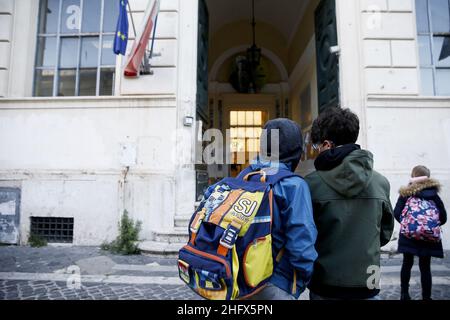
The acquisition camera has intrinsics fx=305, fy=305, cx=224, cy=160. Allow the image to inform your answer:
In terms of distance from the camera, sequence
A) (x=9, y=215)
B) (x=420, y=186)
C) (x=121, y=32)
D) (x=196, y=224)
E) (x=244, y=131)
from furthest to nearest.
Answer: (x=244, y=131) < (x=9, y=215) < (x=121, y=32) < (x=420, y=186) < (x=196, y=224)

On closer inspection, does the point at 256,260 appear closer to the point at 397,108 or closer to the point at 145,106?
the point at 145,106

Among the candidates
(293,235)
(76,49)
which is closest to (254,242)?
(293,235)

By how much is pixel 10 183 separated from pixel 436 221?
752 centimetres

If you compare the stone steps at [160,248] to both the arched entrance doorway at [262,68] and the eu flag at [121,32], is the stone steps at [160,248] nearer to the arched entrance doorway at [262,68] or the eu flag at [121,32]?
the eu flag at [121,32]

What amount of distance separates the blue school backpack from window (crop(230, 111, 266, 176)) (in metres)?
10.3

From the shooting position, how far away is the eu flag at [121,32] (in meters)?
5.72

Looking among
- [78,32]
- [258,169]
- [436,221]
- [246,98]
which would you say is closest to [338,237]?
[258,169]

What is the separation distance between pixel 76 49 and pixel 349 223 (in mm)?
7537

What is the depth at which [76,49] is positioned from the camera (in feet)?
23.6

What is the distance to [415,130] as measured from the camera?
6246 millimetres

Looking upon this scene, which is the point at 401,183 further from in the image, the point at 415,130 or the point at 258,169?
the point at 258,169

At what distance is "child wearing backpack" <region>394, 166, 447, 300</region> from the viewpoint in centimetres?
336

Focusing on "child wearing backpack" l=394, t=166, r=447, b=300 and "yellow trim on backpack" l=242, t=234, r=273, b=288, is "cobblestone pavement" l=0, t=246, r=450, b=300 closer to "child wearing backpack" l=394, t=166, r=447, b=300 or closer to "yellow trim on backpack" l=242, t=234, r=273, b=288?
"child wearing backpack" l=394, t=166, r=447, b=300
